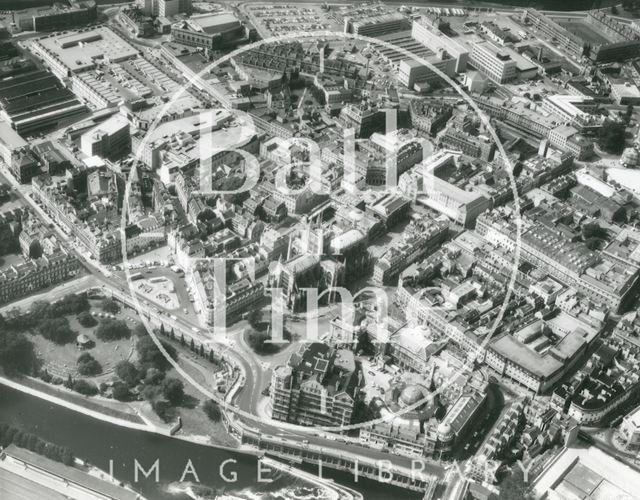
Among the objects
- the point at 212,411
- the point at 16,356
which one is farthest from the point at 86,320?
the point at 212,411

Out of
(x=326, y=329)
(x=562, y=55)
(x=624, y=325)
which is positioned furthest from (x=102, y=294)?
(x=562, y=55)

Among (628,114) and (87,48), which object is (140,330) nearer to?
(87,48)

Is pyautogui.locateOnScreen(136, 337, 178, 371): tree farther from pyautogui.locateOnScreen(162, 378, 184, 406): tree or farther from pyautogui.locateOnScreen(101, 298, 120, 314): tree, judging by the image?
pyautogui.locateOnScreen(101, 298, 120, 314): tree

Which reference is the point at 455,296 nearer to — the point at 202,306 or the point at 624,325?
the point at 624,325

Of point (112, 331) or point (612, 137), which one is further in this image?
point (612, 137)

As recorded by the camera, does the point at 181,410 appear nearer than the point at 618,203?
Yes

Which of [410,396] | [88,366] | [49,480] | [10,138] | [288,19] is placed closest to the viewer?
[49,480]

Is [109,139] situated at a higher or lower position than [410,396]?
higher
